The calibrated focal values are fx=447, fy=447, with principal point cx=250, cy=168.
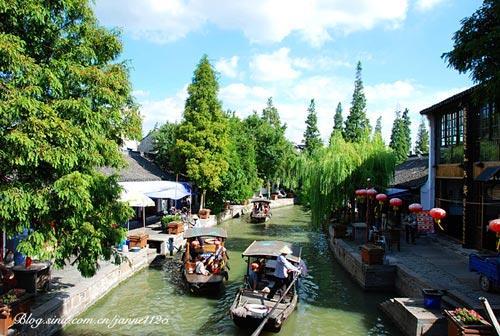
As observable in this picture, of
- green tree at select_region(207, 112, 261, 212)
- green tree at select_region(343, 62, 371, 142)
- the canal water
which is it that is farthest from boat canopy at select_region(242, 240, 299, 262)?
green tree at select_region(343, 62, 371, 142)

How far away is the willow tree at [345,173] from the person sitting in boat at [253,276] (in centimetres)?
987

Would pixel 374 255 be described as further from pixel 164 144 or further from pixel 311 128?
pixel 311 128

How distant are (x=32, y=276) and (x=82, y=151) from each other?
5.04m

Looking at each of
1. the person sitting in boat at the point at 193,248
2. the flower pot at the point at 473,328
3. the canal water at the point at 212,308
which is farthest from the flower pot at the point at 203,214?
the flower pot at the point at 473,328

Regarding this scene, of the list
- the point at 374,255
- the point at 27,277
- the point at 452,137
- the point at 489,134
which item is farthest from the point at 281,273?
the point at 452,137

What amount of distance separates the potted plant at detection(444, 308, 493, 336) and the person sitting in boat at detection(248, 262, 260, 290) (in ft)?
19.4

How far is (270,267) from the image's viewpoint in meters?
14.5

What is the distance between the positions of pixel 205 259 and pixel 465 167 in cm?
1133

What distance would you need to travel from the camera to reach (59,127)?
7746 millimetres

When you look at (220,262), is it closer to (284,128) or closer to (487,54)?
(487,54)

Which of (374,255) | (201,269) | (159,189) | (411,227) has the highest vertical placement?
(159,189)

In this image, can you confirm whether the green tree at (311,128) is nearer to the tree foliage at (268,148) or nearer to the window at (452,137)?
the tree foliage at (268,148)

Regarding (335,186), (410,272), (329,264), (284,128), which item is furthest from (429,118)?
(284,128)

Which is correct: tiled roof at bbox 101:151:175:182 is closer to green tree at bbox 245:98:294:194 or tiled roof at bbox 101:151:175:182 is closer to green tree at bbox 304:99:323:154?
green tree at bbox 245:98:294:194
